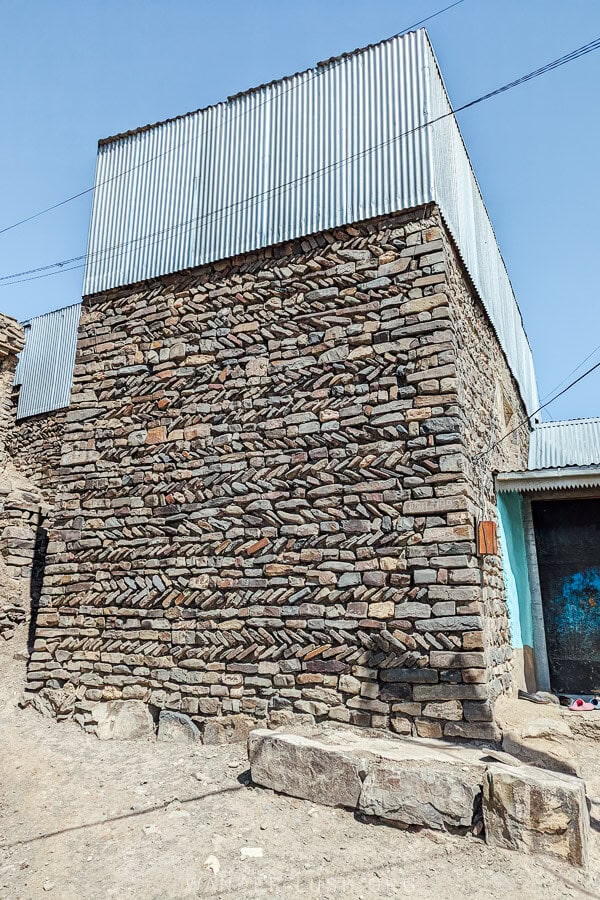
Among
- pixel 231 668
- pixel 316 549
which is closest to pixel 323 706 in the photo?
pixel 231 668

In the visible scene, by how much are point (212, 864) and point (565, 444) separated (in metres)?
9.91

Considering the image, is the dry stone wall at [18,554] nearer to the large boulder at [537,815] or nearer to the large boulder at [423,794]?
the large boulder at [423,794]

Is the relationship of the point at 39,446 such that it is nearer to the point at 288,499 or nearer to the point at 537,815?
the point at 288,499

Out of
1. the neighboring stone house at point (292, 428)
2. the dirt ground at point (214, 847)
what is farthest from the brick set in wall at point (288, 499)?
the dirt ground at point (214, 847)

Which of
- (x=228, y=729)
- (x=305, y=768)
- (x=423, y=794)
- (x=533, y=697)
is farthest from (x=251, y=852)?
(x=533, y=697)

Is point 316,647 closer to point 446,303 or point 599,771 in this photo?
point 599,771

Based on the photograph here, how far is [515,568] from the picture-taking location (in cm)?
805

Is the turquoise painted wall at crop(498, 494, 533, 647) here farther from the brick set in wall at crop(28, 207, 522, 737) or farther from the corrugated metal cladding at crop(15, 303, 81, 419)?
the corrugated metal cladding at crop(15, 303, 81, 419)

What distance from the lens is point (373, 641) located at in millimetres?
5449

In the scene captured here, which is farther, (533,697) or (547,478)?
(547,478)

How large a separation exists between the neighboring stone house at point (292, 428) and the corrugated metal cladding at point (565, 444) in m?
3.90

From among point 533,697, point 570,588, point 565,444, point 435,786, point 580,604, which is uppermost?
point 565,444

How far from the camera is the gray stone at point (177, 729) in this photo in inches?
234

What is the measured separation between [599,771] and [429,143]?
6153mm
